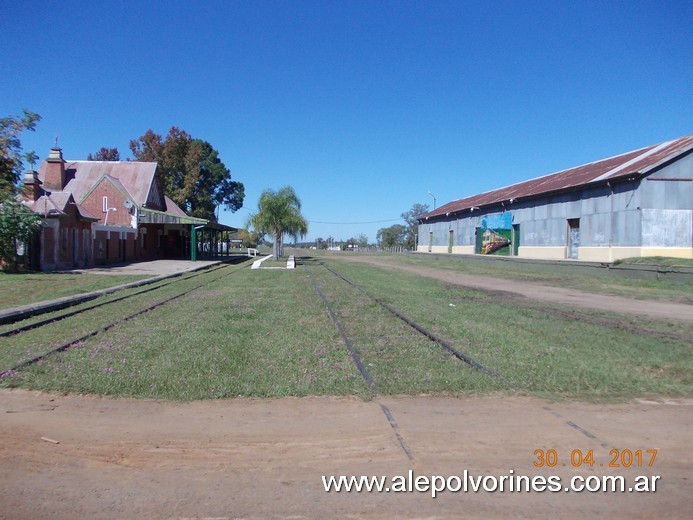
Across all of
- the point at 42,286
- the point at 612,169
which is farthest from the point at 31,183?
the point at 612,169

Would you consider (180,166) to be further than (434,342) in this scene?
Yes

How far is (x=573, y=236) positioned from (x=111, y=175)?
124ft

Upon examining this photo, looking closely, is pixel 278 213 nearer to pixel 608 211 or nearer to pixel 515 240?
pixel 515 240

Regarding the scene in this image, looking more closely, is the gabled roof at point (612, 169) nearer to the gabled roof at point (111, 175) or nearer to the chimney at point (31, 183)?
the gabled roof at point (111, 175)

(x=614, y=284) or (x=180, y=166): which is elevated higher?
(x=180, y=166)

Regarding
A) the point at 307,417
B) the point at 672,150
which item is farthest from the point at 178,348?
the point at 672,150

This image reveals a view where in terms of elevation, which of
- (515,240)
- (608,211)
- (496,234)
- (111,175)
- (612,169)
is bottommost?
(515,240)

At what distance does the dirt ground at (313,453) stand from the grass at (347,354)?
1.48 feet

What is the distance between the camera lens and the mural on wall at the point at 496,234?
153 ft

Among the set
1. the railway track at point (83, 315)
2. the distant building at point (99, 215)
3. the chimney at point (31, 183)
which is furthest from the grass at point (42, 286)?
the chimney at point (31, 183)

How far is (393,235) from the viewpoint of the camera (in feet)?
418

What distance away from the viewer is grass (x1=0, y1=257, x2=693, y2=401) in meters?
7.09

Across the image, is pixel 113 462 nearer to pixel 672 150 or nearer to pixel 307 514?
pixel 307 514

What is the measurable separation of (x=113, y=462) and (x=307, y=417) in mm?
1976
